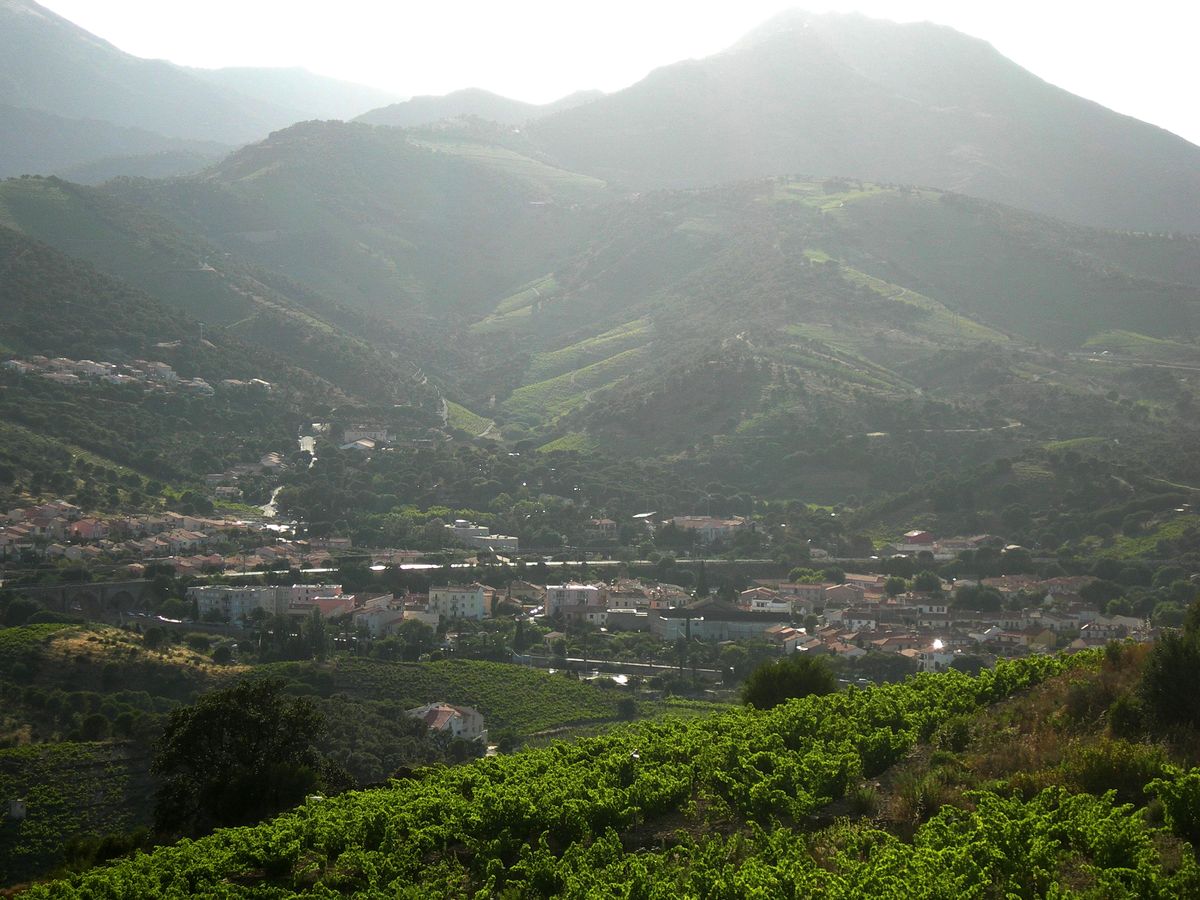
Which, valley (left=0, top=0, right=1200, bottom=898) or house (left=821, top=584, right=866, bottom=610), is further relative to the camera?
house (left=821, top=584, right=866, bottom=610)

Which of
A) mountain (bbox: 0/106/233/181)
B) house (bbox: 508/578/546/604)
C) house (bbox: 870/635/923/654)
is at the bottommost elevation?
house (bbox: 508/578/546/604)

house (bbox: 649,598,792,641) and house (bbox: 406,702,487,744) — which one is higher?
house (bbox: 406,702,487,744)

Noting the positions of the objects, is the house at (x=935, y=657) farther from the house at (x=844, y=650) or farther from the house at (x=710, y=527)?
the house at (x=710, y=527)

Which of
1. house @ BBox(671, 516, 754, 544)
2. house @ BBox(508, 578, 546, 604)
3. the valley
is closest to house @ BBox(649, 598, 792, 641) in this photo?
the valley

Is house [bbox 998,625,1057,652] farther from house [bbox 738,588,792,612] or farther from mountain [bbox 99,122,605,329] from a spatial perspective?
mountain [bbox 99,122,605,329]

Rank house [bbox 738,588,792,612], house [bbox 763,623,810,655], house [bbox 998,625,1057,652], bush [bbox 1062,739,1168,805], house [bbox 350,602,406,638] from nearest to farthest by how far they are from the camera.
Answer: bush [bbox 1062,739,1168,805], house [bbox 998,625,1057,652], house [bbox 763,623,810,655], house [bbox 350,602,406,638], house [bbox 738,588,792,612]

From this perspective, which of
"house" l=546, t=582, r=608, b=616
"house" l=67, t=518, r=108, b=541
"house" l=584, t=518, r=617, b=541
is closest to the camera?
"house" l=67, t=518, r=108, b=541

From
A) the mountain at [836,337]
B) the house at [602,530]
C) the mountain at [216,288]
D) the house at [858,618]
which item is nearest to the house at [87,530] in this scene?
the house at [602,530]

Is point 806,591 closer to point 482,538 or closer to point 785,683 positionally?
point 482,538
